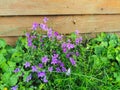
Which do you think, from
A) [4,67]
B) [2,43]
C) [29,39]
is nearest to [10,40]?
[2,43]

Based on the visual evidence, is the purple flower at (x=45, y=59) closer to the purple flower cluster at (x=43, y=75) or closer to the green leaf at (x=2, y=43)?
the purple flower cluster at (x=43, y=75)

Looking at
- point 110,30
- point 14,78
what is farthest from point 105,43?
point 14,78

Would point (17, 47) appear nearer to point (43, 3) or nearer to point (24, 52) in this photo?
point (24, 52)

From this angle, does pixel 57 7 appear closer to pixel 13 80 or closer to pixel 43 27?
pixel 43 27

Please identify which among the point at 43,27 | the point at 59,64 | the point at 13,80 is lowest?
the point at 13,80

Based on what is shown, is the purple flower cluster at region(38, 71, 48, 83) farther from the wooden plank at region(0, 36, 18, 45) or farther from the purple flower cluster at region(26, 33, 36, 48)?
the wooden plank at region(0, 36, 18, 45)

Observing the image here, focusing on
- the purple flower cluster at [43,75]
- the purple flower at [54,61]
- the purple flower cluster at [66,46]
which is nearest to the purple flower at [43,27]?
the purple flower cluster at [66,46]
